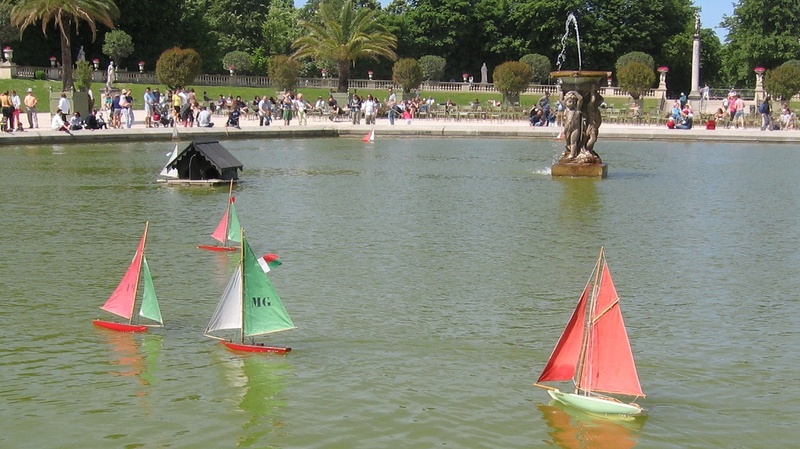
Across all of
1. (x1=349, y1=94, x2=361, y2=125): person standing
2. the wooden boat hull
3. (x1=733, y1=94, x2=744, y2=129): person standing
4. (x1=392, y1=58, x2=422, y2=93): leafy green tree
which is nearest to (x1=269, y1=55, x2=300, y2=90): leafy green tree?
(x1=392, y1=58, x2=422, y2=93): leafy green tree

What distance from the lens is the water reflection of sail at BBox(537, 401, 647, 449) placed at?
7.16m

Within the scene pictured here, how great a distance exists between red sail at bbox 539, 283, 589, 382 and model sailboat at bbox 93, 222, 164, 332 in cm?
371

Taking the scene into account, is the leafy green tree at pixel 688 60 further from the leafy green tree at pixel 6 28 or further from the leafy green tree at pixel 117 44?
the leafy green tree at pixel 6 28

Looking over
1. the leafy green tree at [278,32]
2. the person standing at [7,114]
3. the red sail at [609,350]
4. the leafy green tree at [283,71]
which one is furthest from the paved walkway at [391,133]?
the leafy green tree at [278,32]

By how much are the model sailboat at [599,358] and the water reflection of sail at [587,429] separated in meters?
0.07

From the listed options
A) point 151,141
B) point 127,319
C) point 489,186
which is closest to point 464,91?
point 151,141

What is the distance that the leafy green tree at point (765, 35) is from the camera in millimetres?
74000

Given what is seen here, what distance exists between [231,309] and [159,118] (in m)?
27.7

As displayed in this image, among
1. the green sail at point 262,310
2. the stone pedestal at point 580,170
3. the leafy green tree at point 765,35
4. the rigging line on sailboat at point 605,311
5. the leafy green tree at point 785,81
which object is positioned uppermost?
the leafy green tree at point 765,35

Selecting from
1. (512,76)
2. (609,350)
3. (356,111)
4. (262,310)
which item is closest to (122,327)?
(262,310)

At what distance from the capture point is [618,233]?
598 inches

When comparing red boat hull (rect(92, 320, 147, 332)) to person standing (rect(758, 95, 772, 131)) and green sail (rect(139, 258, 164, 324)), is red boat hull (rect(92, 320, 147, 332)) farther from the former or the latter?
person standing (rect(758, 95, 772, 131))

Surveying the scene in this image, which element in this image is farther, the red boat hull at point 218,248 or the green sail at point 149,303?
the red boat hull at point 218,248

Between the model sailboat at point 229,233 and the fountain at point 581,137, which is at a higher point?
the fountain at point 581,137
